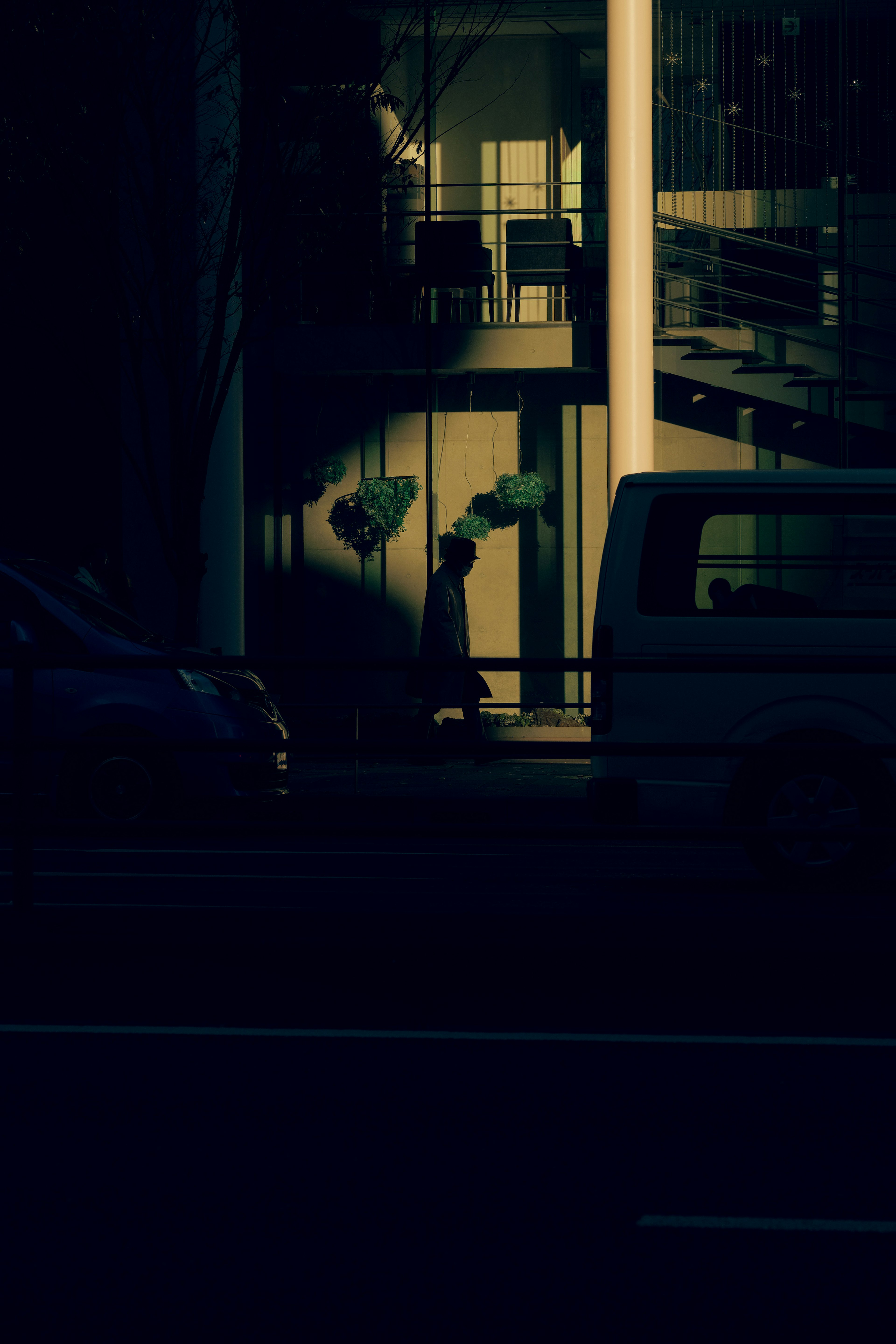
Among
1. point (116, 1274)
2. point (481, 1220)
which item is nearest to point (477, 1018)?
point (481, 1220)

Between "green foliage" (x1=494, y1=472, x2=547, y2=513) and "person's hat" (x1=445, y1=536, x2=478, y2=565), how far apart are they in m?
3.85

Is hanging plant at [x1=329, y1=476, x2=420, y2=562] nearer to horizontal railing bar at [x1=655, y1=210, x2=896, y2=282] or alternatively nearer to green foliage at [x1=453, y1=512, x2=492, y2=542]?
green foliage at [x1=453, y1=512, x2=492, y2=542]

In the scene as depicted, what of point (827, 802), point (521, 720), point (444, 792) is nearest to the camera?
point (827, 802)

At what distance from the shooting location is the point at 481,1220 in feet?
12.5

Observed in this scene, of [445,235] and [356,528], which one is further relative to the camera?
[356,528]

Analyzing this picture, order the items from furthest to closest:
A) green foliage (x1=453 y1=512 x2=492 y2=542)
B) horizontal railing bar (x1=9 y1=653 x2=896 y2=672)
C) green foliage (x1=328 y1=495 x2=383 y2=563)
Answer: green foliage (x1=328 y1=495 x2=383 y2=563), green foliage (x1=453 y1=512 x2=492 y2=542), horizontal railing bar (x1=9 y1=653 x2=896 y2=672)

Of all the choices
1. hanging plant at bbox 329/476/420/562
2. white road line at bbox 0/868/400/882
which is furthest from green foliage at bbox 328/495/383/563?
white road line at bbox 0/868/400/882

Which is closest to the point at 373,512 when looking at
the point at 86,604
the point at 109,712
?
the point at 86,604

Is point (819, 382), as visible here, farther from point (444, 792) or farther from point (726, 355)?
point (444, 792)

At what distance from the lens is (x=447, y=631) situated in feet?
47.6

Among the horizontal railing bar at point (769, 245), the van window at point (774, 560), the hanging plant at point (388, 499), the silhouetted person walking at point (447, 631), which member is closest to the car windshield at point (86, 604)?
the silhouetted person walking at point (447, 631)

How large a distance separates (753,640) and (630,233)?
8.80 meters

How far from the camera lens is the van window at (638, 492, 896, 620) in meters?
8.50

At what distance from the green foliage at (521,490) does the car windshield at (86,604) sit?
690 cm
